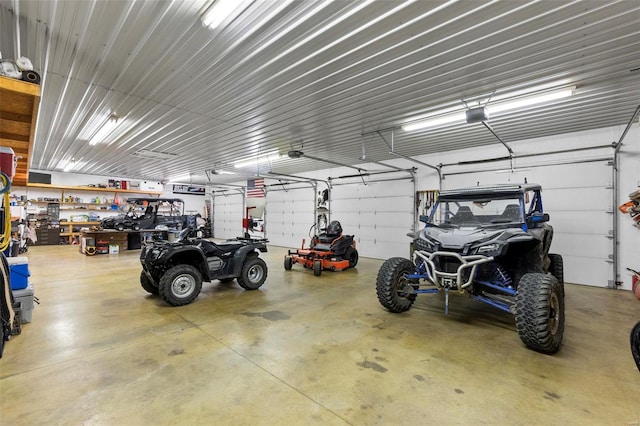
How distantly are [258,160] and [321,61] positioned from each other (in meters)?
6.68

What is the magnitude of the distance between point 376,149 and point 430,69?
4.54 meters

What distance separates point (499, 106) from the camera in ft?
16.3

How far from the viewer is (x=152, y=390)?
2213 millimetres

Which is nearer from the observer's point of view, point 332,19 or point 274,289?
point 332,19

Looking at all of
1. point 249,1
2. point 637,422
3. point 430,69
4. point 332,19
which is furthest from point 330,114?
point 637,422

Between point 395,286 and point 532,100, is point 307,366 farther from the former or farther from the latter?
point 532,100

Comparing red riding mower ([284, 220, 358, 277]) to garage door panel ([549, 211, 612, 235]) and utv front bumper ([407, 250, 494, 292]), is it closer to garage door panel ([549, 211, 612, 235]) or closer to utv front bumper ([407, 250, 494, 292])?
utv front bumper ([407, 250, 494, 292])

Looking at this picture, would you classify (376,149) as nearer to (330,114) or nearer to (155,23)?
(330,114)

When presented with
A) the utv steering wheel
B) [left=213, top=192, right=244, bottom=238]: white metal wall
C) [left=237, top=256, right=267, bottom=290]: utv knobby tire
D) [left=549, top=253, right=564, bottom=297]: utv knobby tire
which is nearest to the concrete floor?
[left=237, top=256, right=267, bottom=290]: utv knobby tire

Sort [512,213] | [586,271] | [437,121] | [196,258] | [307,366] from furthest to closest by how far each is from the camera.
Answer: [586,271], [437,121], [196,258], [512,213], [307,366]

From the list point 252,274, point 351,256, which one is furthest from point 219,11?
point 351,256

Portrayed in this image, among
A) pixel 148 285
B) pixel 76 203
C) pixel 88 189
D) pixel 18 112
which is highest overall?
pixel 88 189

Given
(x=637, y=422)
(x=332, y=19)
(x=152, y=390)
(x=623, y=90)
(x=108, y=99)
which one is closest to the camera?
A: (x=637, y=422)

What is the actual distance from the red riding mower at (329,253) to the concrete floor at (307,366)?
2531 mm
